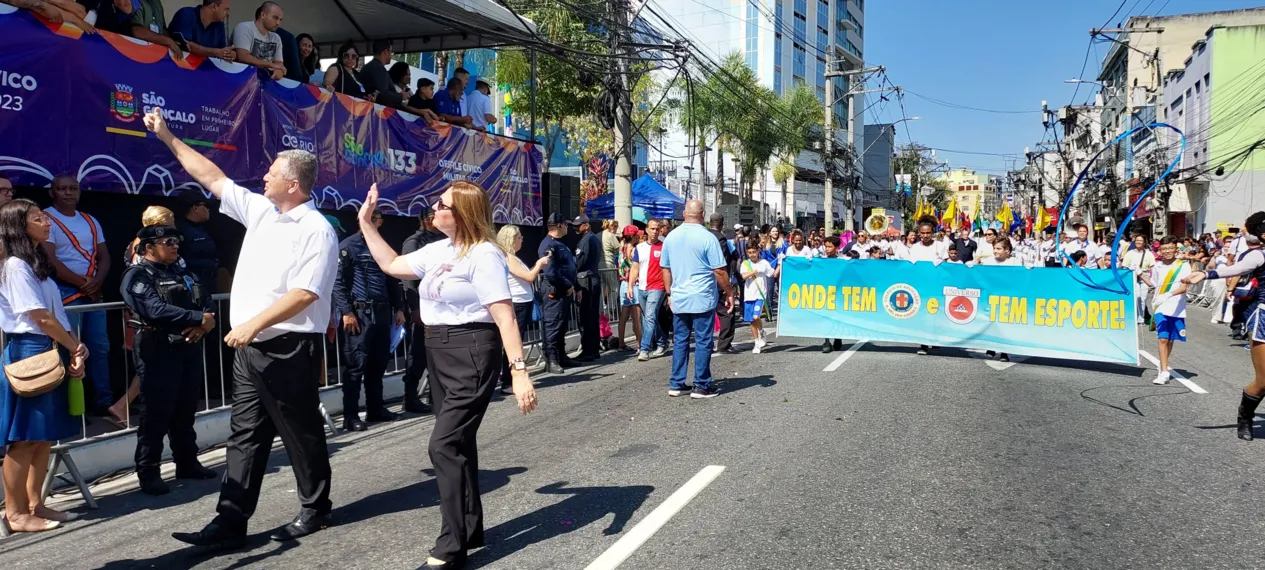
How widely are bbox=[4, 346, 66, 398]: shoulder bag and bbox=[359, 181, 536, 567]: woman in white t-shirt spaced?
2174 mm

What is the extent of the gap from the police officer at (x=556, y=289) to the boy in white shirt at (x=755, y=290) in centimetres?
274

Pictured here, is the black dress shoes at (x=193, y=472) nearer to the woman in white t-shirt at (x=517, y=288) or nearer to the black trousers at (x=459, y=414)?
the woman in white t-shirt at (x=517, y=288)

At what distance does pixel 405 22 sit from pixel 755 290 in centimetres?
678

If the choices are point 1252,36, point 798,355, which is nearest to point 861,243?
point 798,355

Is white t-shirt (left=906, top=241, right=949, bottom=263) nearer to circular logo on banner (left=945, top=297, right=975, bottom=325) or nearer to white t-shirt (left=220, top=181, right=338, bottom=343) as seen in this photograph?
circular logo on banner (left=945, top=297, right=975, bottom=325)

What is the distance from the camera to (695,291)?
27.7ft

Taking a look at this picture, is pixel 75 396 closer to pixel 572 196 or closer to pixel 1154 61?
pixel 572 196

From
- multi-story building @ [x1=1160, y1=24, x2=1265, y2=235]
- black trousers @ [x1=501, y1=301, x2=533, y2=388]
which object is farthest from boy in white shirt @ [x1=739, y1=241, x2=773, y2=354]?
multi-story building @ [x1=1160, y1=24, x2=1265, y2=235]

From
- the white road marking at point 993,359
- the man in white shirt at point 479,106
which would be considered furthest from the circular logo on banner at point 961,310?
the man in white shirt at point 479,106

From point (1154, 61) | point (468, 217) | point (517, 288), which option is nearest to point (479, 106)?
point (517, 288)

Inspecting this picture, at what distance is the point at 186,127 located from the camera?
865 centimetres

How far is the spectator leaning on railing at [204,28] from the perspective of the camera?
28.9 ft

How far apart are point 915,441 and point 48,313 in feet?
17.9

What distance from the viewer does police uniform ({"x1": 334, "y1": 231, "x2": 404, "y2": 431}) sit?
7305mm
